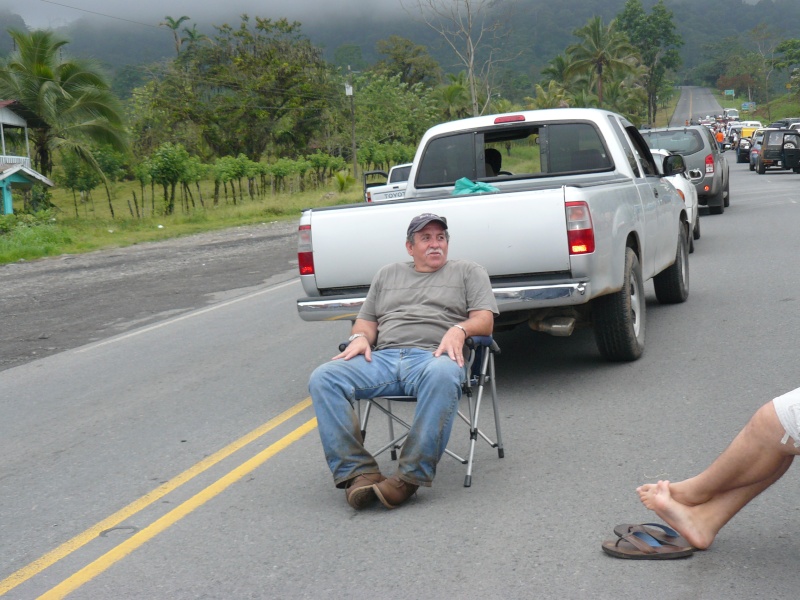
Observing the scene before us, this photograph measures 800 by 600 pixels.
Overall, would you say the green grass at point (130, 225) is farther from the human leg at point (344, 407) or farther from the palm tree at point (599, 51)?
the palm tree at point (599, 51)

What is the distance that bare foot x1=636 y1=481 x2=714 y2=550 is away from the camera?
13.5 feet

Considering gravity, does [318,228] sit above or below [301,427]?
above

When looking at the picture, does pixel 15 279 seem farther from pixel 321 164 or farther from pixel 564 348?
pixel 321 164

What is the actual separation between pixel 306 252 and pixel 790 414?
13.8 ft

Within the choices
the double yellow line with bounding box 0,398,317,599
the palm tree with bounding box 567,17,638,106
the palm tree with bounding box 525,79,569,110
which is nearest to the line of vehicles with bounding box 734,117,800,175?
the double yellow line with bounding box 0,398,317,599

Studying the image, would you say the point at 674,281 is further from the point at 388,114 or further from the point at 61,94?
the point at 388,114

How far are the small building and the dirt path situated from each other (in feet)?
29.7

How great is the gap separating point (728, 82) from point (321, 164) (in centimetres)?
15372

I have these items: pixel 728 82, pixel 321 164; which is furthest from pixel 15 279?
pixel 728 82

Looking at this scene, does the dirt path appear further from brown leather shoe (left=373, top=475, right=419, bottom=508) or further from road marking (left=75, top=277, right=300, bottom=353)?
brown leather shoe (left=373, top=475, right=419, bottom=508)

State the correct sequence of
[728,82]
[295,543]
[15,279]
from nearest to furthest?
[295,543]
[15,279]
[728,82]

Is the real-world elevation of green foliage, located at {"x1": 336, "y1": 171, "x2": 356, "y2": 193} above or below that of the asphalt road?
above

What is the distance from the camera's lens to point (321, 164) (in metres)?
52.6

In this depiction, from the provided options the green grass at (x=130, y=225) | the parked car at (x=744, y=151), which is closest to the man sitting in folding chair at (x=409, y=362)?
the green grass at (x=130, y=225)
